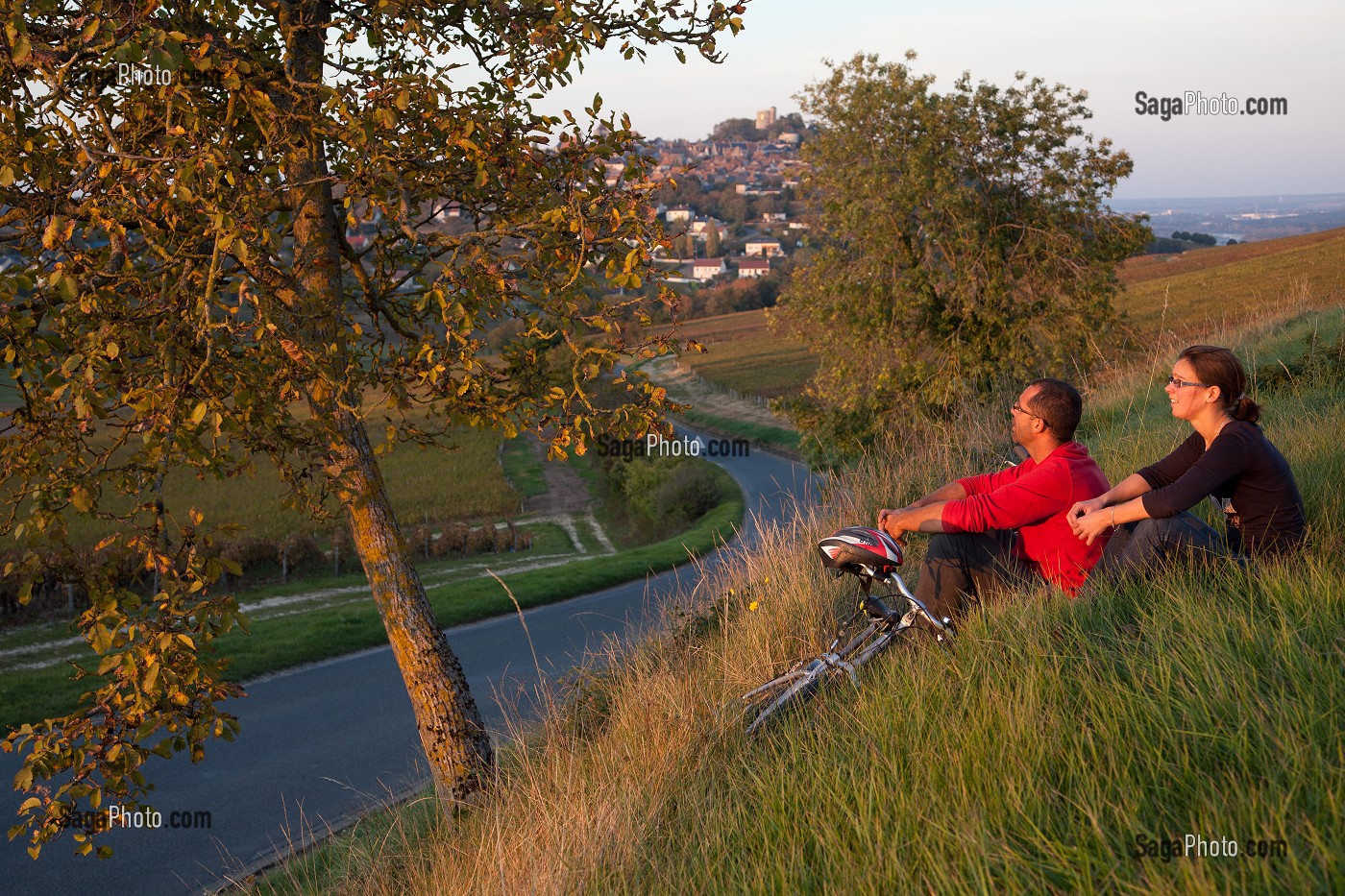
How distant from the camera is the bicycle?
13.4ft

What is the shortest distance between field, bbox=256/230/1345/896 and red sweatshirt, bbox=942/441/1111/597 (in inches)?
17.9

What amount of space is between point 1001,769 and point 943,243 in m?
22.7

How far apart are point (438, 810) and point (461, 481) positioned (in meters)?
41.6

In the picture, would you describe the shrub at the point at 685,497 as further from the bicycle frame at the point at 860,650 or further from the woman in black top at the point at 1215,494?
the bicycle frame at the point at 860,650

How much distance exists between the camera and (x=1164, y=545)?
4.43m

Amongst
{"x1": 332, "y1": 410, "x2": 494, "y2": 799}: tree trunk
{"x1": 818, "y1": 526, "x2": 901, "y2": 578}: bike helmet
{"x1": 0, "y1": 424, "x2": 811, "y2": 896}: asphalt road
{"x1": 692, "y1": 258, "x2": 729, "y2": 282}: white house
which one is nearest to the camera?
{"x1": 818, "y1": 526, "x2": 901, "y2": 578}: bike helmet

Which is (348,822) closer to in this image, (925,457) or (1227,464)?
(925,457)

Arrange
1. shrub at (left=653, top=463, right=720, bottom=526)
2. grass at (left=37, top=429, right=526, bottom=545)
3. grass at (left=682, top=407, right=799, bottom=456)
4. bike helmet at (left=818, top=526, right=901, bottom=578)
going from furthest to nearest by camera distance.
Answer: grass at (left=682, top=407, right=799, bottom=456) → shrub at (left=653, top=463, right=720, bottom=526) → grass at (left=37, top=429, right=526, bottom=545) → bike helmet at (left=818, top=526, right=901, bottom=578)

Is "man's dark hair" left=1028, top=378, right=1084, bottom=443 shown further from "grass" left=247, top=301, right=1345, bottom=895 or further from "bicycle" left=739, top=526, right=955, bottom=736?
"bicycle" left=739, top=526, right=955, bottom=736

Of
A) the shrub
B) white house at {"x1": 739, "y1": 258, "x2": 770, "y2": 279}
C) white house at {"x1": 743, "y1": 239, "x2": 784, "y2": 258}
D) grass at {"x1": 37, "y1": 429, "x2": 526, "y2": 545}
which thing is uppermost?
white house at {"x1": 743, "y1": 239, "x2": 784, "y2": 258}

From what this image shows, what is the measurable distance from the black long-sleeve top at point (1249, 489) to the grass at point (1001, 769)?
17 cm

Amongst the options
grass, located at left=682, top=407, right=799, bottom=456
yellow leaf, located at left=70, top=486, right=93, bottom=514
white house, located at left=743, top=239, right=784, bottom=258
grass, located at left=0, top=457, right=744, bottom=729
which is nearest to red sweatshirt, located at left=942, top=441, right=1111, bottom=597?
grass, located at left=0, top=457, right=744, bottom=729

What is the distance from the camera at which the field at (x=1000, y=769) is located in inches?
98.7

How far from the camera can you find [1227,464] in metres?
4.39
